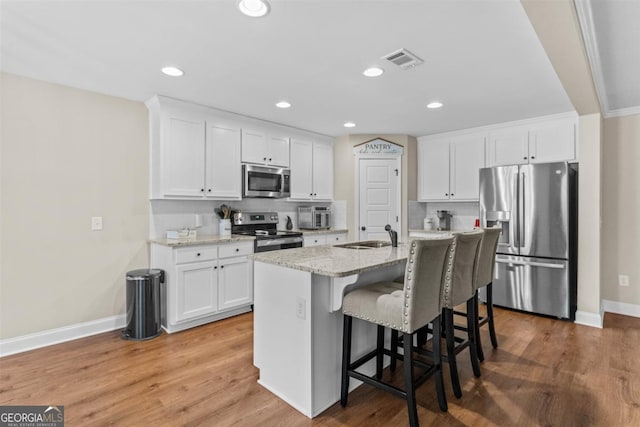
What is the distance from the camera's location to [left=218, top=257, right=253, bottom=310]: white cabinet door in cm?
363

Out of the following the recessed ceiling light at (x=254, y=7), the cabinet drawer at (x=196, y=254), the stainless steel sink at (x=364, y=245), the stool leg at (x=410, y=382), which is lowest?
the stool leg at (x=410, y=382)

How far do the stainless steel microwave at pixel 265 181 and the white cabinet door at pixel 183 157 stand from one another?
0.57m

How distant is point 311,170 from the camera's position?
5.07 metres

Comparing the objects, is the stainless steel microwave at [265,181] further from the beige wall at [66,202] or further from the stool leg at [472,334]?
the stool leg at [472,334]

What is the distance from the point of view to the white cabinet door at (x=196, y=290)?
3.31 m

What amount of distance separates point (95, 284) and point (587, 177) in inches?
204

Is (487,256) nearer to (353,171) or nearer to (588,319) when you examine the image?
(588,319)

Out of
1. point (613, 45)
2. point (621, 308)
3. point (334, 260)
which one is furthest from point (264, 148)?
point (621, 308)

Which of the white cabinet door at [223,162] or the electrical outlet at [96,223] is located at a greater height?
the white cabinet door at [223,162]

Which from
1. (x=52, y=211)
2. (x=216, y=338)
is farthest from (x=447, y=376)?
(x=52, y=211)

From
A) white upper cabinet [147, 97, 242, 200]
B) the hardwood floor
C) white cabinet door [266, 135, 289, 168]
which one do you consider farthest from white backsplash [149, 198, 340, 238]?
the hardwood floor

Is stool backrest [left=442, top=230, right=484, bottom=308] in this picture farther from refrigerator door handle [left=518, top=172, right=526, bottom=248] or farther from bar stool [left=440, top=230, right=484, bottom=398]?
refrigerator door handle [left=518, top=172, right=526, bottom=248]

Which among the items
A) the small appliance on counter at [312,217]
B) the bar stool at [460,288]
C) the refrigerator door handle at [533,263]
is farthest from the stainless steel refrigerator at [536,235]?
the small appliance on counter at [312,217]

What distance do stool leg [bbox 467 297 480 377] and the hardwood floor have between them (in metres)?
0.09
